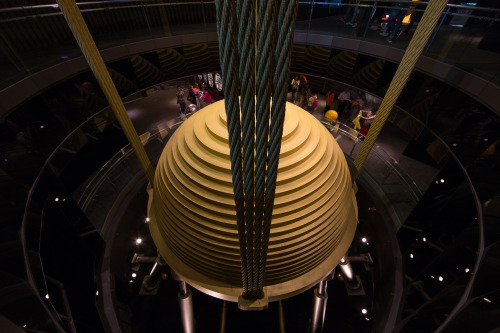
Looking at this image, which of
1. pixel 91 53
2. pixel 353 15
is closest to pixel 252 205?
pixel 91 53

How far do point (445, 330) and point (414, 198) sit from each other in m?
3.21

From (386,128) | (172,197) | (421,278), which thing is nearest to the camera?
(172,197)

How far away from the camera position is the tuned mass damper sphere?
246 cm

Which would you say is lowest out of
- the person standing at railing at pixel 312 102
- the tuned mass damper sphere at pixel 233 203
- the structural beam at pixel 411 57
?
the person standing at railing at pixel 312 102

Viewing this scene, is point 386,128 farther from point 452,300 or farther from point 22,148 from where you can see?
point 22,148

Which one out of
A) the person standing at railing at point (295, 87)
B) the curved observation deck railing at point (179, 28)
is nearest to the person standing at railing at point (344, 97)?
the person standing at railing at point (295, 87)

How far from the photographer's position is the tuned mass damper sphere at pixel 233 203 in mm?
2463

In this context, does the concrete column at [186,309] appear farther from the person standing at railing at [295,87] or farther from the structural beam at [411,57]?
the person standing at railing at [295,87]

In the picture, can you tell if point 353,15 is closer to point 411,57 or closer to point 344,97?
point 344,97

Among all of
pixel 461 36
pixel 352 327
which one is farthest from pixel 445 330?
pixel 461 36

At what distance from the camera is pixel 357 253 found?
614 centimetres

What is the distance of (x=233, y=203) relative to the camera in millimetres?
2416

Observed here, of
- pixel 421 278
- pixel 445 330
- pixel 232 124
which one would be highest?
pixel 232 124

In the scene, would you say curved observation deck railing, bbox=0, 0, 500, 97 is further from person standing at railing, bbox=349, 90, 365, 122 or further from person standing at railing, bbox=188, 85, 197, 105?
person standing at railing, bbox=188, 85, 197, 105
